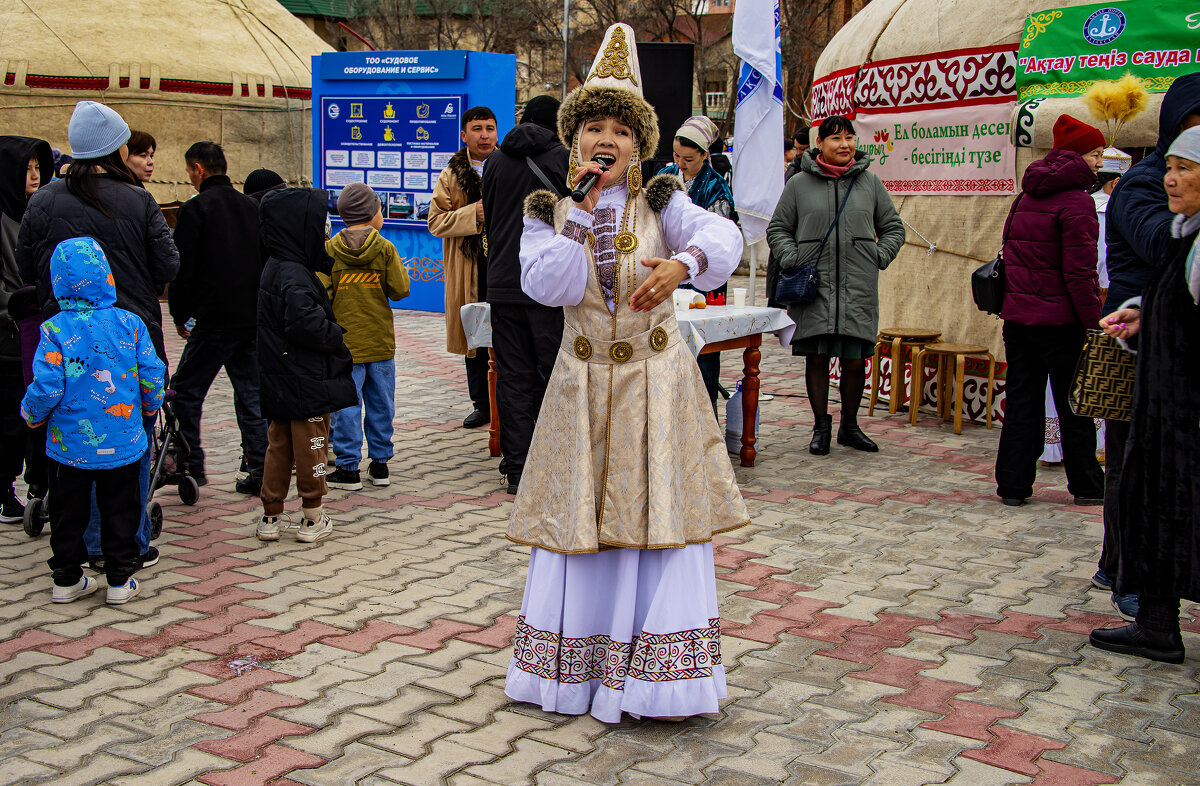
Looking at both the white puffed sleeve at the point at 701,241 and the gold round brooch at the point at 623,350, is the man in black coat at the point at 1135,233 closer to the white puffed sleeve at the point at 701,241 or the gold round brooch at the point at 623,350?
the white puffed sleeve at the point at 701,241

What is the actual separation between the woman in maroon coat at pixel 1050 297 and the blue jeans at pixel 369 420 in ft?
11.5

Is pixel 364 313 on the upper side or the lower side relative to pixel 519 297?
lower

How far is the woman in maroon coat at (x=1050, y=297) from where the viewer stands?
5.82 meters

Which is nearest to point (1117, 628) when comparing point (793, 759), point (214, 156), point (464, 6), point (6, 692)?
point (793, 759)

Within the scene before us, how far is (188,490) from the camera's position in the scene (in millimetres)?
5953

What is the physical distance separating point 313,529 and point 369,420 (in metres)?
1.20

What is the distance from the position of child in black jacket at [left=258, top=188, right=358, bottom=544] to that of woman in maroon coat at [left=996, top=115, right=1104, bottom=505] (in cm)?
354

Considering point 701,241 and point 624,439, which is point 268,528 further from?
point 701,241

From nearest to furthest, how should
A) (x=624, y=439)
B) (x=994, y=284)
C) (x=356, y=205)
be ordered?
1. (x=624, y=439)
2. (x=356, y=205)
3. (x=994, y=284)

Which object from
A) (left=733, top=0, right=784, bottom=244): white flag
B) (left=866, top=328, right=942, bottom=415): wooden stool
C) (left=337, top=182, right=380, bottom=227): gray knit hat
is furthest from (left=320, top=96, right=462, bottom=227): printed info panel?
(left=337, top=182, right=380, bottom=227): gray knit hat

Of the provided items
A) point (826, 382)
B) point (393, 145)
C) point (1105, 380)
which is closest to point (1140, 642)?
point (1105, 380)

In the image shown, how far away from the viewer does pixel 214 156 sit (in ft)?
20.6

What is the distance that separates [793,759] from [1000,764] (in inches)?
23.8

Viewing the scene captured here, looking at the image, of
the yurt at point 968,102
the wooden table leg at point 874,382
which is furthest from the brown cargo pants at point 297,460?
the yurt at point 968,102
